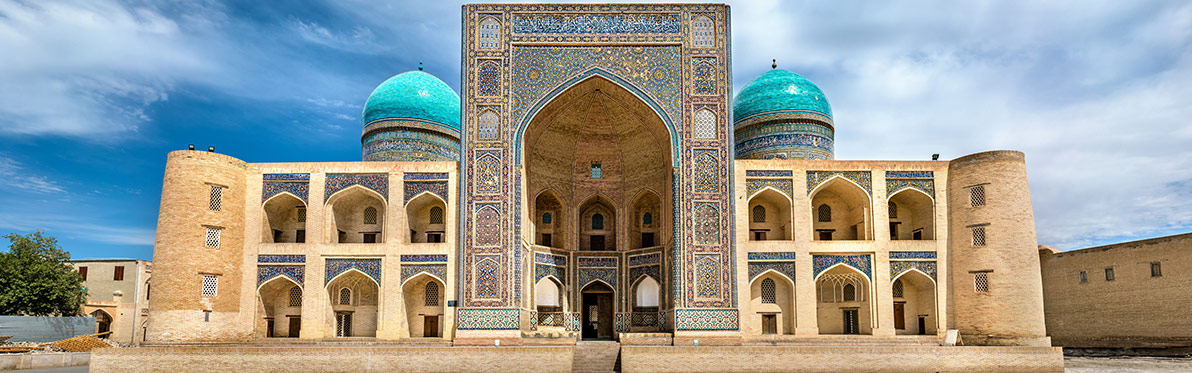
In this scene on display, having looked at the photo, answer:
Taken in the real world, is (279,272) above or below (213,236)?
below

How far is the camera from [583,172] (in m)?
17.5

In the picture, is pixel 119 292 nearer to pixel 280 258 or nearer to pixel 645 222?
pixel 280 258

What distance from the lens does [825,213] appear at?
16734 mm

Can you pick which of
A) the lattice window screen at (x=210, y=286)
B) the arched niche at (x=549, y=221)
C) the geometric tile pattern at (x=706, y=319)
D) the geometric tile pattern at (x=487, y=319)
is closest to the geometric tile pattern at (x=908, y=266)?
the geometric tile pattern at (x=706, y=319)

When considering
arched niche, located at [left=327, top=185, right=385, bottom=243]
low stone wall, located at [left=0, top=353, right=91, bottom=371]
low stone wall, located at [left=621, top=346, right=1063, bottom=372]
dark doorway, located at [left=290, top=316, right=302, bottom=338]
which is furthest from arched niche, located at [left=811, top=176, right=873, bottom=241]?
low stone wall, located at [left=0, top=353, right=91, bottom=371]

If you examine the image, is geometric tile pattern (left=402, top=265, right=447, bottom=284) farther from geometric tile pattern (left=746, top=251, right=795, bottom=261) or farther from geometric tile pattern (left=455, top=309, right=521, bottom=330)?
geometric tile pattern (left=746, top=251, right=795, bottom=261)

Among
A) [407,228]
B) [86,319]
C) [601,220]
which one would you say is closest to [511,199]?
[407,228]

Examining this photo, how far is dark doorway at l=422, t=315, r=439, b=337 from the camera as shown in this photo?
15.8m

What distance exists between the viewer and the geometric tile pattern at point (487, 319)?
1400cm

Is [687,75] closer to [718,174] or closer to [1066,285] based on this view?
[718,174]

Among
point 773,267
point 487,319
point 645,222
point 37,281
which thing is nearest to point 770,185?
point 773,267

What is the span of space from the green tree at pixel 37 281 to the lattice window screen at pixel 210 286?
4979 mm

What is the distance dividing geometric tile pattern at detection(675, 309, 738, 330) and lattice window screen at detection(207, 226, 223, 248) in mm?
8181

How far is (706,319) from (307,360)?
6.28 m
